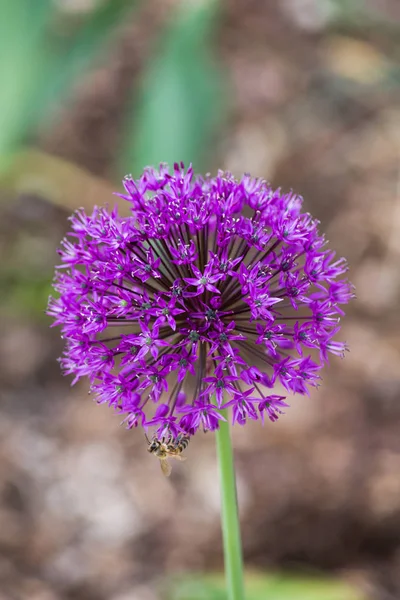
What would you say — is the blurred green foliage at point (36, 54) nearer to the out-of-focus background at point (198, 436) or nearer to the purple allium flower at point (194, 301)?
the out-of-focus background at point (198, 436)

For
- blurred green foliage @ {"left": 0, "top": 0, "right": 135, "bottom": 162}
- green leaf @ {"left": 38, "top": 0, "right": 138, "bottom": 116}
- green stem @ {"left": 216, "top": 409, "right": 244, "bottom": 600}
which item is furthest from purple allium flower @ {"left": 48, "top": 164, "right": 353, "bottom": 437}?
green leaf @ {"left": 38, "top": 0, "right": 138, "bottom": 116}

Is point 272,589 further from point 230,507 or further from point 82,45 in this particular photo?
point 82,45

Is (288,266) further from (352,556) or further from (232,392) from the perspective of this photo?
(352,556)

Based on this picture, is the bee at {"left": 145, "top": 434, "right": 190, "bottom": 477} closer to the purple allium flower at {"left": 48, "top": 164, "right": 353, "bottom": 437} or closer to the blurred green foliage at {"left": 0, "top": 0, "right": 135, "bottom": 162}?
the purple allium flower at {"left": 48, "top": 164, "right": 353, "bottom": 437}

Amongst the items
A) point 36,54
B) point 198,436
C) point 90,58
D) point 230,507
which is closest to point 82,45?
point 90,58

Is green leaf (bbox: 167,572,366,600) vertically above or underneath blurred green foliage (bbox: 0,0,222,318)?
underneath

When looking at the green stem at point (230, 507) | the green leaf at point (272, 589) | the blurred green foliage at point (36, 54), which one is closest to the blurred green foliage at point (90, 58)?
the blurred green foliage at point (36, 54)
